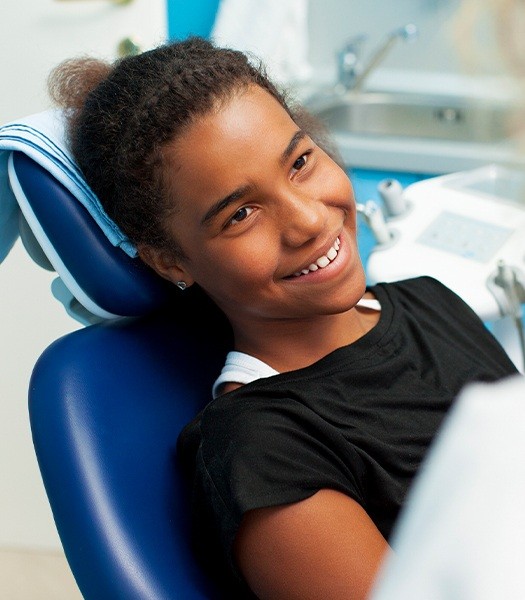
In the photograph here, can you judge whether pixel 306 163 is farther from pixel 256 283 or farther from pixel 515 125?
pixel 515 125

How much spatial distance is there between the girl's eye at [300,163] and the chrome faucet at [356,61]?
5.07 ft

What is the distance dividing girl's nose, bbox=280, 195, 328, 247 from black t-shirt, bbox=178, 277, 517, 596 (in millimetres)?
170

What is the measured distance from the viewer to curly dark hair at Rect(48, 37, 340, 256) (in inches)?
42.5

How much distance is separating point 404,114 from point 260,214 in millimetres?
1940

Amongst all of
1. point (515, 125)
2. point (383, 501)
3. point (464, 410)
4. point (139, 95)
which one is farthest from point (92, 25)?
point (464, 410)

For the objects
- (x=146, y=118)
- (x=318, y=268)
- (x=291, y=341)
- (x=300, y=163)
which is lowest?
(x=291, y=341)

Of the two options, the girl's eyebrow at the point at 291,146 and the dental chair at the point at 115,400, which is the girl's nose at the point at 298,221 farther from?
the dental chair at the point at 115,400

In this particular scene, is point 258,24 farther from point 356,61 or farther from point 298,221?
point 298,221

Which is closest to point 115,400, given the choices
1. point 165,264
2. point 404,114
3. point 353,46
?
point 165,264

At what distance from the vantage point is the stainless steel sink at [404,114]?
112 inches

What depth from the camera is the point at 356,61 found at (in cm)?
278

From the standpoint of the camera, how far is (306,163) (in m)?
1.14

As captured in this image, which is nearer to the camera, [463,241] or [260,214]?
[260,214]

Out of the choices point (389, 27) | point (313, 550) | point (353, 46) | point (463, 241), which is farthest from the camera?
point (389, 27)
